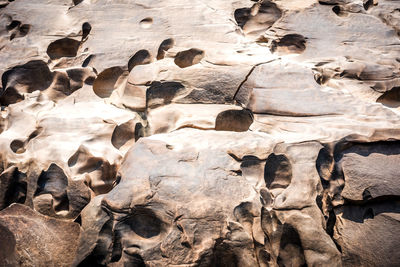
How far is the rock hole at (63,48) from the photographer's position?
365 centimetres

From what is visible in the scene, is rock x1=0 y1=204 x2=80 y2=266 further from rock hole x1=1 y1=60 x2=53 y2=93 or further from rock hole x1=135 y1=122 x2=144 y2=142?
rock hole x1=1 y1=60 x2=53 y2=93

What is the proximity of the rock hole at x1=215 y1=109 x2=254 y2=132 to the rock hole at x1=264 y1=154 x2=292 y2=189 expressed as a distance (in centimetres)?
48

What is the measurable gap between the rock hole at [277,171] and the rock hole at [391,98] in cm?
120

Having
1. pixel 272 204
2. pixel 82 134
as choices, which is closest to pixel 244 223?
pixel 272 204

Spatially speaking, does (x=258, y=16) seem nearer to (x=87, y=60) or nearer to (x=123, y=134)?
(x=87, y=60)

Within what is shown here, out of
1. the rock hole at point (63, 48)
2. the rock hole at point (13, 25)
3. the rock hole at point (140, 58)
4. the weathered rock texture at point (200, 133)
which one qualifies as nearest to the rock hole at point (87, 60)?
the weathered rock texture at point (200, 133)

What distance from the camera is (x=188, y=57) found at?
133 inches

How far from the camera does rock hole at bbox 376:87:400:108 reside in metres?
3.05

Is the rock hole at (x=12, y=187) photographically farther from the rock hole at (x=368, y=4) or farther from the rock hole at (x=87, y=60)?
the rock hole at (x=368, y=4)

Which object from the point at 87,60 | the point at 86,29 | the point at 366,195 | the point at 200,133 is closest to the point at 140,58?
the point at 87,60

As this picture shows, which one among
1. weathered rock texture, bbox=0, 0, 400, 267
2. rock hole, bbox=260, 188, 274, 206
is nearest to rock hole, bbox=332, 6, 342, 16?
weathered rock texture, bbox=0, 0, 400, 267

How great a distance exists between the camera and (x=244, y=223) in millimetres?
2293

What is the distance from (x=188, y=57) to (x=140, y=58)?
19.9 inches

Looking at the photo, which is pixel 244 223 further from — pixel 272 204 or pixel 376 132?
pixel 376 132
